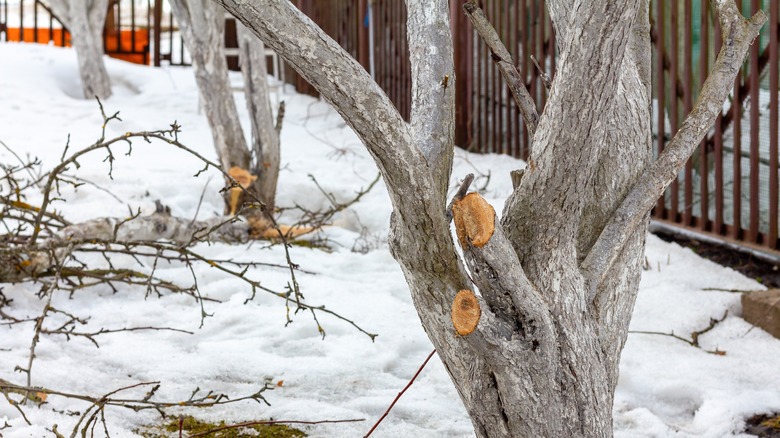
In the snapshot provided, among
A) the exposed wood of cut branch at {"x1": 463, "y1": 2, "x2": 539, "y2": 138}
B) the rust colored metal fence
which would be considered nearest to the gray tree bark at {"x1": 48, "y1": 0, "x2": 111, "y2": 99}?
the rust colored metal fence

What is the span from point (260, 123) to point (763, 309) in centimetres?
306

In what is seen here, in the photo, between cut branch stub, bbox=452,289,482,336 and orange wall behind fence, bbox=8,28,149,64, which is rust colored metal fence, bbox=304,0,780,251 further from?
orange wall behind fence, bbox=8,28,149,64

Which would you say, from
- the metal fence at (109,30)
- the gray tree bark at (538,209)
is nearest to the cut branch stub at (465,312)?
the gray tree bark at (538,209)

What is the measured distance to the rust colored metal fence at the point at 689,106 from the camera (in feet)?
13.6

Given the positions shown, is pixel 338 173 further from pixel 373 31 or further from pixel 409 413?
pixel 409 413

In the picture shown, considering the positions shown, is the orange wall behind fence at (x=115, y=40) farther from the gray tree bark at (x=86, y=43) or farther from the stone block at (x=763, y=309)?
the stone block at (x=763, y=309)

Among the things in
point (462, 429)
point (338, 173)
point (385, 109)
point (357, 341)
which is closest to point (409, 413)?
point (462, 429)

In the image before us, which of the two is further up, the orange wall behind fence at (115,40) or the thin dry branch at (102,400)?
the orange wall behind fence at (115,40)

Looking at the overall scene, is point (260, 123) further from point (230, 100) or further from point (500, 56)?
point (500, 56)

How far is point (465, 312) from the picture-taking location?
1676 millimetres

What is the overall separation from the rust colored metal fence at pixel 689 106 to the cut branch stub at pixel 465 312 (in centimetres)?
287

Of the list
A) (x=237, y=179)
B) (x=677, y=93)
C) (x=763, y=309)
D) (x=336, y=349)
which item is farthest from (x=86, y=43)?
(x=763, y=309)

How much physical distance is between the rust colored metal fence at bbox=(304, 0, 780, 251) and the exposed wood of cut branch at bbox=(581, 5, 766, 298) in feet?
6.66

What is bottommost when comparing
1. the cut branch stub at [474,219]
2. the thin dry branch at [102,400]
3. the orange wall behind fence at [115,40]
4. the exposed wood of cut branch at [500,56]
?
the thin dry branch at [102,400]
